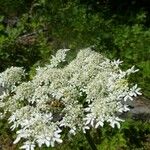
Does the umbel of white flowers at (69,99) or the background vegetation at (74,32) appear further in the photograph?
the background vegetation at (74,32)

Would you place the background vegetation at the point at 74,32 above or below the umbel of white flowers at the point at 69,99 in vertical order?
below

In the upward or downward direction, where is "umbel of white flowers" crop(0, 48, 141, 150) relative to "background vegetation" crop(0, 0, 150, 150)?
upward

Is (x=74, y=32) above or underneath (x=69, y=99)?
underneath

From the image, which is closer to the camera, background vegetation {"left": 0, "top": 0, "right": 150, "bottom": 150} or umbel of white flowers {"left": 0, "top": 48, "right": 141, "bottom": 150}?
umbel of white flowers {"left": 0, "top": 48, "right": 141, "bottom": 150}

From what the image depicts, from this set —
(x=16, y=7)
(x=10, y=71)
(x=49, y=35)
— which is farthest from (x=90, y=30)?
(x=10, y=71)

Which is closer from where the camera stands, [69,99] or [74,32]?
[69,99]
